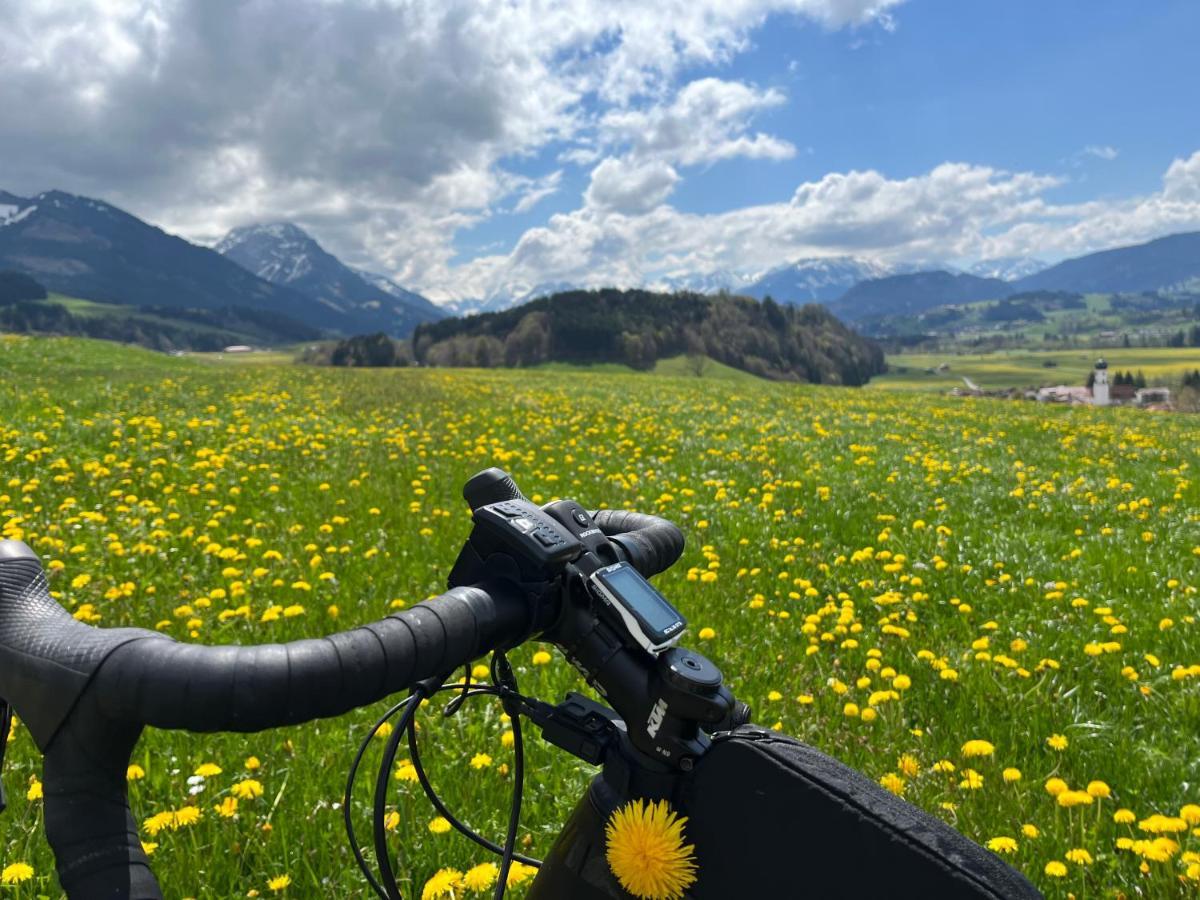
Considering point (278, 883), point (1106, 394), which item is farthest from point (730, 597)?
point (1106, 394)

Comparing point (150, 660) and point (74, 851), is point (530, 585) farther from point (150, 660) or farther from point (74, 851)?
point (74, 851)

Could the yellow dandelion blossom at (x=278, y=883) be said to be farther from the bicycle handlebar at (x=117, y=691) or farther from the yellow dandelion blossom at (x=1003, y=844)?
the yellow dandelion blossom at (x=1003, y=844)

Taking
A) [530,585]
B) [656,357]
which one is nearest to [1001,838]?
[530,585]

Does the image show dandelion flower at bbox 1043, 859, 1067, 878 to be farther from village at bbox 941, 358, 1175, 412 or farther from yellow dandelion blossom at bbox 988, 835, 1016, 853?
village at bbox 941, 358, 1175, 412

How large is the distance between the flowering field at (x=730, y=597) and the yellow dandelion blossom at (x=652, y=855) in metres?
1.62

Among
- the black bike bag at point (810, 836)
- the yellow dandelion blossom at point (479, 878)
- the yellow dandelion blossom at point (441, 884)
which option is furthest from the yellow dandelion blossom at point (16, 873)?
the black bike bag at point (810, 836)

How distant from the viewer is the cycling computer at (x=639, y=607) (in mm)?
1295

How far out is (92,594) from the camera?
576cm

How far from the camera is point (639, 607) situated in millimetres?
1332

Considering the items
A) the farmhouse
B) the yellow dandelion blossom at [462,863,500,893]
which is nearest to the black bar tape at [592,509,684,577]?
the yellow dandelion blossom at [462,863,500,893]

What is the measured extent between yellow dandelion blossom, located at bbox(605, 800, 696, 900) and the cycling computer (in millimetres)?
334

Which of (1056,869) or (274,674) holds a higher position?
(274,674)

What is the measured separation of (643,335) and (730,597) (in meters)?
151

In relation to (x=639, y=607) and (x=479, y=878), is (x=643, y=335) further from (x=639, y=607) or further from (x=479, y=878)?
(x=639, y=607)
